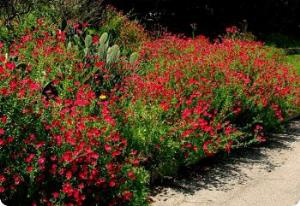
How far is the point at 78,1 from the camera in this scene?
41.3 feet

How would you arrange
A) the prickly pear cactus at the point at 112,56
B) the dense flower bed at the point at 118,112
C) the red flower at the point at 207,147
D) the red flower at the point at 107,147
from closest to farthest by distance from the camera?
1. the dense flower bed at the point at 118,112
2. the red flower at the point at 107,147
3. the red flower at the point at 207,147
4. the prickly pear cactus at the point at 112,56

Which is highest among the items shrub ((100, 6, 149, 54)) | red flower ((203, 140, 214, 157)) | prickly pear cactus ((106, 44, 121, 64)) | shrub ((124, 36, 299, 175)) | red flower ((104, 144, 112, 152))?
shrub ((100, 6, 149, 54))

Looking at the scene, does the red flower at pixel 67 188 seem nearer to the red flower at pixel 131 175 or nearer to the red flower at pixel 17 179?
the red flower at pixel 17 179

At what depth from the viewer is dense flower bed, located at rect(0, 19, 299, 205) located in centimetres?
514

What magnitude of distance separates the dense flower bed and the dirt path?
0.27 meters

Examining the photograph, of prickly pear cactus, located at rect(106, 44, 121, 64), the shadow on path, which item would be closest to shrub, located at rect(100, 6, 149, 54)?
prickly pear cactus, located at rect(106, 44, 121, 64)

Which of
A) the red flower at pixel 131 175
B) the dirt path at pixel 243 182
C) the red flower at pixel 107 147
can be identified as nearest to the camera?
the red flower at pixel 107 147

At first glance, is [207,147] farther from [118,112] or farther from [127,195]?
[127,195]

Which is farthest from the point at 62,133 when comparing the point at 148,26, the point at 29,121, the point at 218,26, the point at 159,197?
the point at 218,26

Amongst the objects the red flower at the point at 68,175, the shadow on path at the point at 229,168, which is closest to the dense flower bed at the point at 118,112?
the red flower at the point at 68,175

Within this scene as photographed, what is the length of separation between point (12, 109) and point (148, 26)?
14945 millimetres

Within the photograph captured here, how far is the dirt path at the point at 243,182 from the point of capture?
20.8 ft

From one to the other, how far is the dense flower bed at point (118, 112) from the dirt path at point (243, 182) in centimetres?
27

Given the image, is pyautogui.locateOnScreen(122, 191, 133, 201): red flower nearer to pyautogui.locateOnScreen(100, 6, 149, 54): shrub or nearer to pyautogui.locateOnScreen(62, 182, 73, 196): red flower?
pyautogui.locateOnScreen(62, 182, 73, 196): red flower
